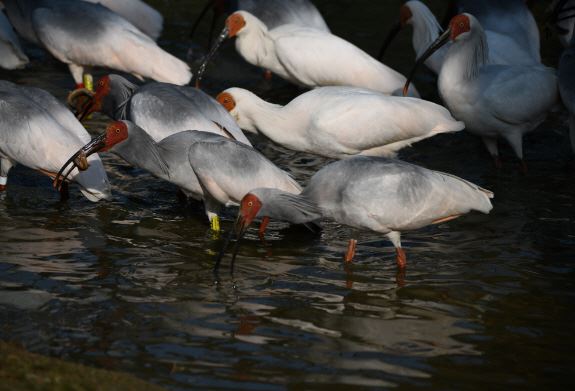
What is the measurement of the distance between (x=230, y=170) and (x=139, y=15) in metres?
5.92

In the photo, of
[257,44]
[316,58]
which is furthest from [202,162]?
[257,44]

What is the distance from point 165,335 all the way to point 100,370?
62cm

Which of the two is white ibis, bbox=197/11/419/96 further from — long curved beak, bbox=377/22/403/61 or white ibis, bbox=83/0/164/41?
white ibis, bbox=83/0/164/41

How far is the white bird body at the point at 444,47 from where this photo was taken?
10.4 meters

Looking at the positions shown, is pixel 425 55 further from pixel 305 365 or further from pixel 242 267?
pixel 305 365

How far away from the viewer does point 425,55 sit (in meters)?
9.55

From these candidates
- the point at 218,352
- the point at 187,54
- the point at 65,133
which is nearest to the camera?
the point at 218,352

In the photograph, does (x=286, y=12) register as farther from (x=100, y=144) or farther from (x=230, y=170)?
(x=230, y=170)

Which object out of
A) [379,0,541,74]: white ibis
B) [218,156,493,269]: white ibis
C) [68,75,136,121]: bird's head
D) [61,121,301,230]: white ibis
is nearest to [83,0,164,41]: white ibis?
[379,0,541,74]: white ibis

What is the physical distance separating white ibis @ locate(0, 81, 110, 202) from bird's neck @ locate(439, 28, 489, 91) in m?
3.19

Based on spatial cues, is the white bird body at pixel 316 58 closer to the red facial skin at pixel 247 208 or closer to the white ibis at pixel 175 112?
the white ibis at pixel 175 112

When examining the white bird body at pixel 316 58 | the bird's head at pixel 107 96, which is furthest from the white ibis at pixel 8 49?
the white bird body at pixel 316 58

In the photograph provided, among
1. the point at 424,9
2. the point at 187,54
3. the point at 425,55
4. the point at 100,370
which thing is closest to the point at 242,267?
the point at 100,370

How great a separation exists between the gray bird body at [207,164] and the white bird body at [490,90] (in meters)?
2.33
